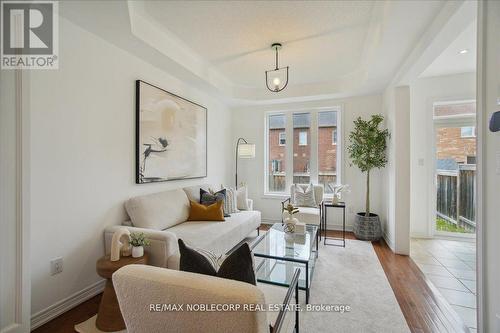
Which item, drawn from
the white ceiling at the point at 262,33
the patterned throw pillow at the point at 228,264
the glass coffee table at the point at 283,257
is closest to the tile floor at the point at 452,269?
the glass coffee table at the point at 283,257

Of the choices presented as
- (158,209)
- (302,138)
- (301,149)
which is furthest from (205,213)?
(302,138)

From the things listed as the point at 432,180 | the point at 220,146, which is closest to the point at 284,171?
the point at 220,146

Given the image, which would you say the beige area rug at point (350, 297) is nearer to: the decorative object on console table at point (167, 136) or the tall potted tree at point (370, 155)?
the tall potted tree at point (370, 155)

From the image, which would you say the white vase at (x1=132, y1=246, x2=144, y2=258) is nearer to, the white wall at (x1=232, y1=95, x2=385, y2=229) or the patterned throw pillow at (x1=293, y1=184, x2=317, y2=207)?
the patterned throw pillow at (x1=293, y1=184, x2=317, y2=207)

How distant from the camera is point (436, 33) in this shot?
2082 mm

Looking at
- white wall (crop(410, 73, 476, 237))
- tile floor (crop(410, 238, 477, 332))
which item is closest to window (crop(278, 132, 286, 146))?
white wall (crop(410, 73, 476, 237))

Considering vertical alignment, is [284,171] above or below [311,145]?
below

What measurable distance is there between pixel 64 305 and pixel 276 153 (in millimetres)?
4062

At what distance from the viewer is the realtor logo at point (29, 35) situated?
63.6 inches

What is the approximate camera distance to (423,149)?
404cm

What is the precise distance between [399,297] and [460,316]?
1.44ft

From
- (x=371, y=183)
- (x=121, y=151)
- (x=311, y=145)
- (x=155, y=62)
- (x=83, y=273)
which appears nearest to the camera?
(x=83, y=273)

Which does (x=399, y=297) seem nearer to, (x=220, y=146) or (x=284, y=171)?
(x=284, y=171)

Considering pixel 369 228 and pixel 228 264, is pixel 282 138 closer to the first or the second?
pixel 369 228
